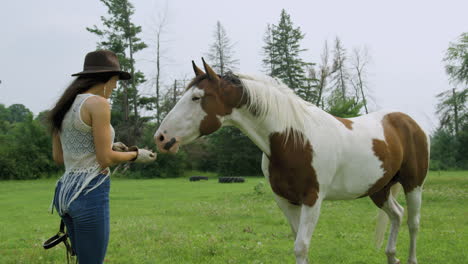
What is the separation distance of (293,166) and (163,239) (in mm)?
4029

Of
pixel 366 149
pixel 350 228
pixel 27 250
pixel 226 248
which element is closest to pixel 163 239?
pixel 226 248

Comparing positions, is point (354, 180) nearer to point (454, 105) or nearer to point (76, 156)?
point (76, 156)

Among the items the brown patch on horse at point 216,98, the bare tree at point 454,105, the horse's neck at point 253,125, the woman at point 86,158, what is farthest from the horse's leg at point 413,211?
the bare tree at point 454,105

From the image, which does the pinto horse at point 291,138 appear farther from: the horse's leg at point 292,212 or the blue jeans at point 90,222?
the blue jeans at point 90,222

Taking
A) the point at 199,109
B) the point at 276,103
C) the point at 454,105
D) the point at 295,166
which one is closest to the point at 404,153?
the point at 295,166

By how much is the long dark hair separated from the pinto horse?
669 millimetres

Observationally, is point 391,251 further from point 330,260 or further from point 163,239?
point 163,239

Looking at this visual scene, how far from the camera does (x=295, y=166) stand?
3.27 metres

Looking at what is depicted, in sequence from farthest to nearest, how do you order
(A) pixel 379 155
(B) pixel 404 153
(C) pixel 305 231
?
(B) pixel 404 153 → (A) pixel 379 155 → (C) pixel 305 231

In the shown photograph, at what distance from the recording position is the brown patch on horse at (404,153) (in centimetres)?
406

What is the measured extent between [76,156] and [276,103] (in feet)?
5.55

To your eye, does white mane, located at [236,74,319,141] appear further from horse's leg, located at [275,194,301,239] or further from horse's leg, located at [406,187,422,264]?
horse's leg, located at [406,187,422,264]

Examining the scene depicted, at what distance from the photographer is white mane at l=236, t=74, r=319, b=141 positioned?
3.26m

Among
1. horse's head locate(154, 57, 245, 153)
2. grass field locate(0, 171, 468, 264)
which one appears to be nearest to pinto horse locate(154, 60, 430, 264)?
horse's head locate(154, 57, 245, 153)
